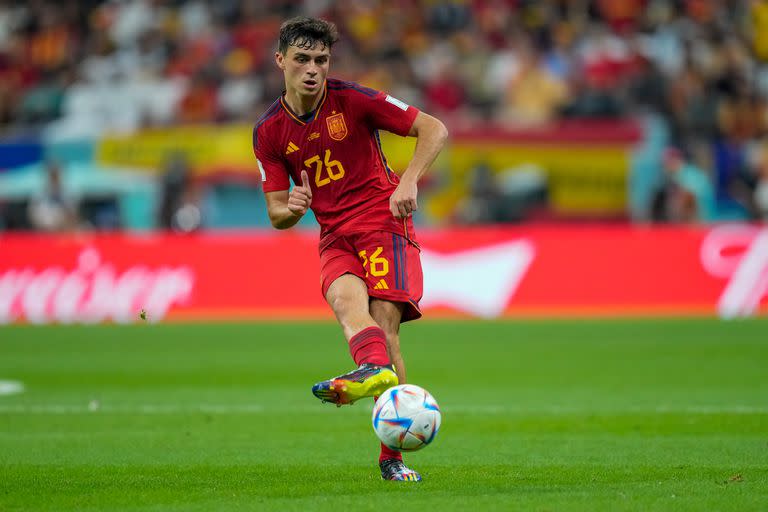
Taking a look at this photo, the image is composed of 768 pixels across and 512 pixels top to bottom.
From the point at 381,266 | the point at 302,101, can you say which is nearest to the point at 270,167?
the point at 302,101

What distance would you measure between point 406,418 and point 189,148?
1618 cm

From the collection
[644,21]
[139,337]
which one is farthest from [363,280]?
[644,21]

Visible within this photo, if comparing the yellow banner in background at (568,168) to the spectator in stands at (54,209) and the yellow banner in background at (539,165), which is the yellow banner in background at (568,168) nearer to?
the yellow banner in background at (539,165)

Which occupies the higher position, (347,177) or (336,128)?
(336,128)

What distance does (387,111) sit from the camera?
711cm

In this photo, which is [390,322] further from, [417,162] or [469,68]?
[469,68]

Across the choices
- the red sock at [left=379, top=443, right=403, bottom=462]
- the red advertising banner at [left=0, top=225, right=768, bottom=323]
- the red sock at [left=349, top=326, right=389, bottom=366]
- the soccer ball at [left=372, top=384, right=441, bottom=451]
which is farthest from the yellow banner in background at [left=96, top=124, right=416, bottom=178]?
the soccer ball at [left=372, top=384, right=441, bottom=451]

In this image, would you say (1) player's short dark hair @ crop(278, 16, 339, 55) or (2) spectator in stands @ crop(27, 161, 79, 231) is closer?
(1) player's short dark hair @ crop(278, 16, 339, 55)

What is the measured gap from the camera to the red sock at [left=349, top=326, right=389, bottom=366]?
649cm

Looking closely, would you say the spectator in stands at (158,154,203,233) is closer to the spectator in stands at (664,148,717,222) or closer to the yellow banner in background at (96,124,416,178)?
the yellow banner in background at (96,124,416,178)

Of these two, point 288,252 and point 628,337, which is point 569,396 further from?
point 288,252

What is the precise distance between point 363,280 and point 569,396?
14.9 feet

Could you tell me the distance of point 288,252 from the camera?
62.3 feet

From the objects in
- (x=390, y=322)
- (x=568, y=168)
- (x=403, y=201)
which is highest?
(x=568, y=168)
